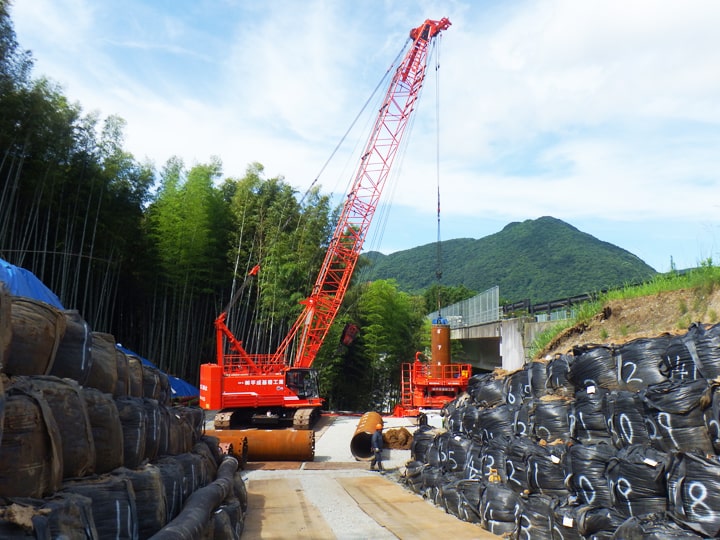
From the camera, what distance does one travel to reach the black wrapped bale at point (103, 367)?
4.94m

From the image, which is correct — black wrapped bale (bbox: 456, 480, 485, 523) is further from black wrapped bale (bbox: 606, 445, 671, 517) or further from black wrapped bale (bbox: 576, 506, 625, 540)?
black wrapped bale (bbox: 606, 445, 671, 517)

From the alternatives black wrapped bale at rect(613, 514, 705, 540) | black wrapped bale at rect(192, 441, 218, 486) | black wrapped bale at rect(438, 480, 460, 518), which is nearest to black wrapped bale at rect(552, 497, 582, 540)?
black wrapped bale at rect(613, 514, 705, 540)

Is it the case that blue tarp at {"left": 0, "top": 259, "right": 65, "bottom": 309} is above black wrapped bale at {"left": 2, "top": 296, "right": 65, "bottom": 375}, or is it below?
above

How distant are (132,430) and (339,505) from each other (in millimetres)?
5248

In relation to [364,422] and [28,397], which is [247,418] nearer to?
[364,422]

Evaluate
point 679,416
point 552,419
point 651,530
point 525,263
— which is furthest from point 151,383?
point 525,263

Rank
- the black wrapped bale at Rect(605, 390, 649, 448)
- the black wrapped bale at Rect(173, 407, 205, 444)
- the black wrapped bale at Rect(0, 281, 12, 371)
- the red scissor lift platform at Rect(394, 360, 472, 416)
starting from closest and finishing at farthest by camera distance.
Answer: the black wrapped bale at Rect(0, 281, 12, 371), the black wrapped bale at Rect(605, 390, 649, 448), the black wrapped bale at Rect(173, 407, 205, 444), the red scissor lift platform at Rect(394, 360, 472, 416)

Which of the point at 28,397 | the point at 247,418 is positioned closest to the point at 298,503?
the point at 28,397

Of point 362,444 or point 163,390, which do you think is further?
point 362,444

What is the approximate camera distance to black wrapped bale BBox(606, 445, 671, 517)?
523 centimetres

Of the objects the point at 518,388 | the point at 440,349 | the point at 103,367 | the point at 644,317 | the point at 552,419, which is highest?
the point at 644,317

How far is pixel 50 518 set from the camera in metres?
3.02

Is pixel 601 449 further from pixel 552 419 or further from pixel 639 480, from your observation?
pixel 552 419

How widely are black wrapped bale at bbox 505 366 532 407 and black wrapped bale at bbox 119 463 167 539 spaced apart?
19.3 feet
